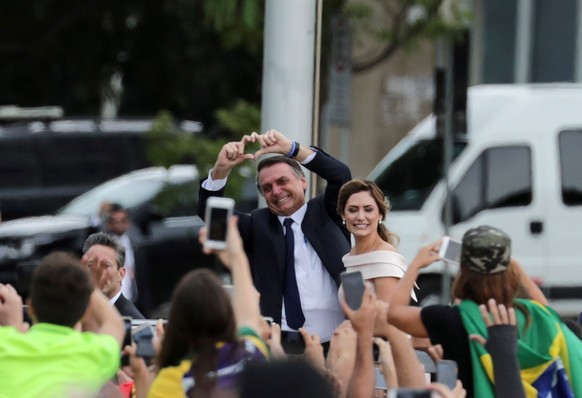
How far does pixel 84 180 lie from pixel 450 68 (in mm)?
7371

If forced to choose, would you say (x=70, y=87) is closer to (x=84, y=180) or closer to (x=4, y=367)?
(x=84, y=180)

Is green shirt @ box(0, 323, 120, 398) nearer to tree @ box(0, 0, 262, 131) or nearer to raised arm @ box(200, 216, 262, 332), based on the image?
raised arm @ box(200, 216, 262, 332)

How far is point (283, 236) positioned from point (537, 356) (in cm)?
208

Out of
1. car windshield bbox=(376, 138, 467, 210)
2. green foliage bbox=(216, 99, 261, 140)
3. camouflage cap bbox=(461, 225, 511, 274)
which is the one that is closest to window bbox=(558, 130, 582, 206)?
car windshield bbox=(376, 138, 467, 210)

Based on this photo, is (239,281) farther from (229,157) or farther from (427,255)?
(229,157)

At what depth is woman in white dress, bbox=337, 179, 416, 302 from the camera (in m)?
6.96

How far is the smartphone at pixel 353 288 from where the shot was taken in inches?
226

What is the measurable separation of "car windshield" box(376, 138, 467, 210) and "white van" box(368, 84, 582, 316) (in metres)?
0.04

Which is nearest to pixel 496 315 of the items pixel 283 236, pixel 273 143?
pixel 273 143

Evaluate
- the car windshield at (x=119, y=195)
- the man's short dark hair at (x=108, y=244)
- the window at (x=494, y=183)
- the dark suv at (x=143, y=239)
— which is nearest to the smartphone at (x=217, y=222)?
the man's short dark hair at (x=108, y=244)

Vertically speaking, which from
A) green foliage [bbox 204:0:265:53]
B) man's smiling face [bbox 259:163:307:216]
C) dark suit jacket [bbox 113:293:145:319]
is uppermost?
green foliage [bbox 204:0:265:53]

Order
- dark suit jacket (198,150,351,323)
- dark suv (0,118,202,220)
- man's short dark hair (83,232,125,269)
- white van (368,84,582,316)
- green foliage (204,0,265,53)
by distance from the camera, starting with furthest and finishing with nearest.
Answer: dark suv (0,118,202,220) → white van (368,84,582,316) → green foliage (204,0,265,53) → man's short dark hair (83,232,125,269) → dark suit jacket (198,150,351,323)

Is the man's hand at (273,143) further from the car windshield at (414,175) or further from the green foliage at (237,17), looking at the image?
the car windshield at (414,175)

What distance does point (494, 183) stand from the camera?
14.7 meters
